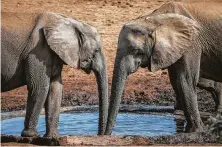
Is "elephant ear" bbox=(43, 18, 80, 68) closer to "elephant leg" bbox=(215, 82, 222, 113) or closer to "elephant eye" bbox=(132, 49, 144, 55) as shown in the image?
"elephant eye" bbox=(132, 49, 144, 55)

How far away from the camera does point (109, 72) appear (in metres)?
16.5

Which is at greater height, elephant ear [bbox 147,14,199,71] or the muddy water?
elephant ear [bbox 147,14,199,71]

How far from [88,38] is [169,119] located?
2.62 m

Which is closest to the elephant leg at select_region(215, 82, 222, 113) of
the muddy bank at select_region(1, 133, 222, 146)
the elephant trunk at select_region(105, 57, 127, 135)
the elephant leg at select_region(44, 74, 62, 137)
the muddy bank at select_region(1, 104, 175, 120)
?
the muddy bank at select_region(1, 104, 175, 120)

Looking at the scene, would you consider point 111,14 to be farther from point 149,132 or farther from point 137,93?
point 149,132

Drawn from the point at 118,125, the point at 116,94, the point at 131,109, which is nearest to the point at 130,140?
the point at 116,94

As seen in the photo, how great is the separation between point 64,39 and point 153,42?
3.36ft

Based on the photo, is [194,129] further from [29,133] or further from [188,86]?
[29,133]

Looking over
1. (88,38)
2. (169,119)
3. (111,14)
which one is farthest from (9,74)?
(111,14)

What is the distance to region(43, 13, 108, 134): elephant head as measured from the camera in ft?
35.8

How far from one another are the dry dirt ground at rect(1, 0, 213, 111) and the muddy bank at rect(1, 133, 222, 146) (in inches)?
174

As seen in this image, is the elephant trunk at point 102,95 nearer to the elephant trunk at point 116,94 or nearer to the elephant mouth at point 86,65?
the elephant mouth at point 86,65

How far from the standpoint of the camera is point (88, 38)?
1103 centimetres

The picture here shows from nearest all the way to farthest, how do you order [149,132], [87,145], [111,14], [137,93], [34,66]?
[87,145] → [34,66] → [149,132] → [137,93] → [111,14]
